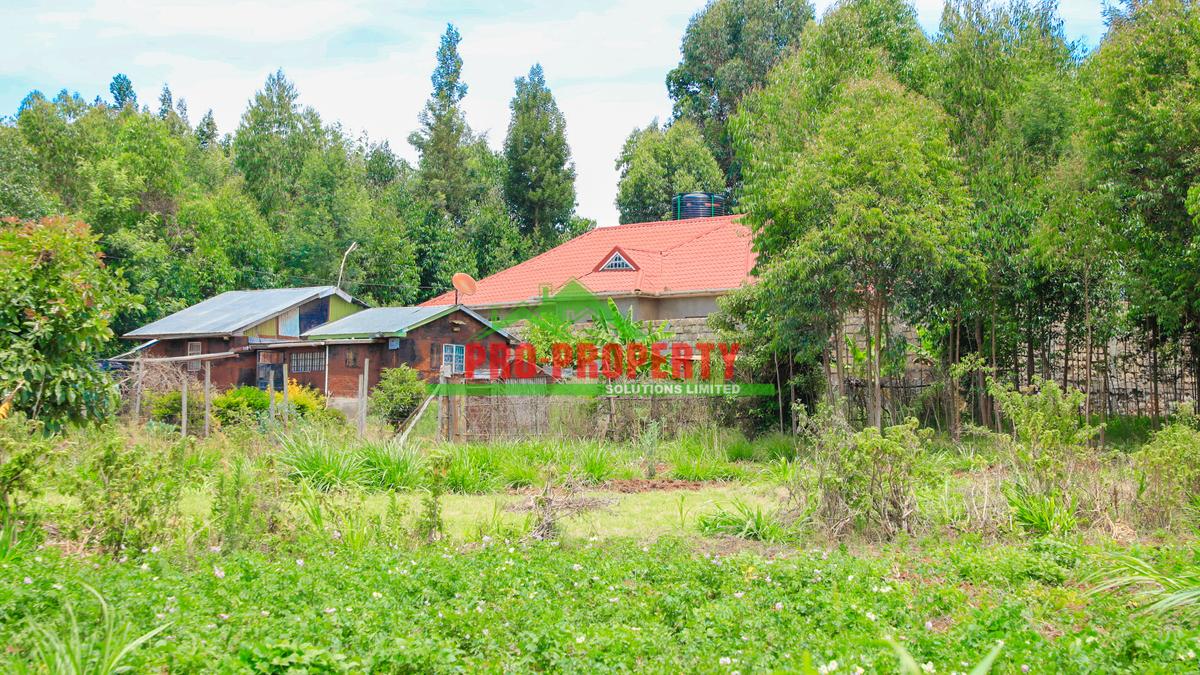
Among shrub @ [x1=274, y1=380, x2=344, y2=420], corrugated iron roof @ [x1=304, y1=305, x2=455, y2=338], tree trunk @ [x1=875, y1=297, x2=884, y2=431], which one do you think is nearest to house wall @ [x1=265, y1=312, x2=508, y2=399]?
corrugated iron roof @ [x1=304, y1=305, x2=455, y2=338]

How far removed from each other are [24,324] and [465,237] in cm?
3418

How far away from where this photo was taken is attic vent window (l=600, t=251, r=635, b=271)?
86.5 ft

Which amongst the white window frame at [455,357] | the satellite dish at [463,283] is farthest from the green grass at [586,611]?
the satellite dish at [463,283]

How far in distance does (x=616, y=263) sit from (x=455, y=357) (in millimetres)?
6106

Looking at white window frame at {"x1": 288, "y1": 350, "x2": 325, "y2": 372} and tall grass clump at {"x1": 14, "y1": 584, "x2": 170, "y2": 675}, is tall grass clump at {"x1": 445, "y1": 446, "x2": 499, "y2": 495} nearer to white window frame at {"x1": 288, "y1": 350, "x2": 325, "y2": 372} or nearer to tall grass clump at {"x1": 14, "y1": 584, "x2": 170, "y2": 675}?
tall grass clump at {"x1": 14, "y1": 584, "x2": 170, "y2": 675}

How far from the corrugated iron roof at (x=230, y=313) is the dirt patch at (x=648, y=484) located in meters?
16.2

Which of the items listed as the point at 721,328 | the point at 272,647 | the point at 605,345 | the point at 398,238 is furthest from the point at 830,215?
the point at 398,238

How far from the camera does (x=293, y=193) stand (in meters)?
45.1

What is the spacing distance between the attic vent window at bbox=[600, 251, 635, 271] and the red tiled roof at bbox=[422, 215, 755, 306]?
0.59 feet

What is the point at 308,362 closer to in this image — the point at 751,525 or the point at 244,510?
the point at 244,510

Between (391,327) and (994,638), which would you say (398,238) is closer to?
(391,327)

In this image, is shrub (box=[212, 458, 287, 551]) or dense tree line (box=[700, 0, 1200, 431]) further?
dense tree line (box=[700, 0, 1200, 431])

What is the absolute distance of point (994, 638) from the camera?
14.9ft

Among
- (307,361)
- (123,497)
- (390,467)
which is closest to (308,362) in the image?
Answer: (307,361)
